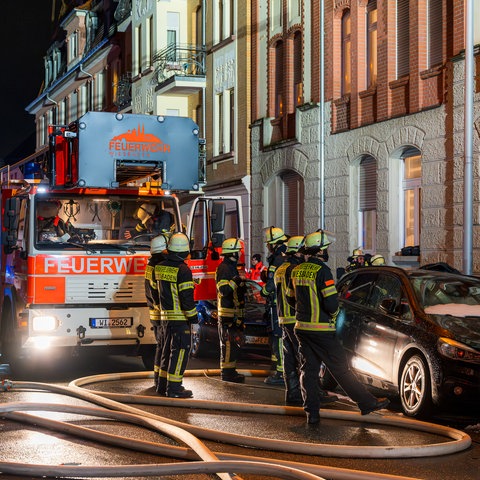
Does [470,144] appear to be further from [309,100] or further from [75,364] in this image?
[309,100]

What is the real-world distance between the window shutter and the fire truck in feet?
31.1

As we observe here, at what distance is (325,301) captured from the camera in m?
9.75

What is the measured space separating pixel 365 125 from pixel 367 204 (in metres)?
1.75

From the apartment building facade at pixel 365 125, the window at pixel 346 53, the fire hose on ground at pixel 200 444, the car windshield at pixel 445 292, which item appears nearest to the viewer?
the fire hose on ground at pixel 200 444

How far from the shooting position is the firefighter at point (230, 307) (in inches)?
511

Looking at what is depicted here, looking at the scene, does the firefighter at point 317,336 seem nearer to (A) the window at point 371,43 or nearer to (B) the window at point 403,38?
(B) the window at point 403,38

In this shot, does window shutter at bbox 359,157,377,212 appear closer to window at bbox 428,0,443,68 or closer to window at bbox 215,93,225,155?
window at bbox 428,0,443,68

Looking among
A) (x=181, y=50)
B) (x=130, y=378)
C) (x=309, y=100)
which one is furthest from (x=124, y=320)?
(x=181, y=50)

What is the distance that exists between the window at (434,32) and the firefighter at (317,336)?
11605 millimetres

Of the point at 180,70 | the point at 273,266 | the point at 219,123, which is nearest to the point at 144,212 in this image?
the point at 273,266

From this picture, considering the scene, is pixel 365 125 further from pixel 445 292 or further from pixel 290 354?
pixel 290 354

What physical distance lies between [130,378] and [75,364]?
259 cm

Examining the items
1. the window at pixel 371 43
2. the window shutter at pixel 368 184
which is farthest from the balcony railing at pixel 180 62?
the window shutter at pixel 368 184

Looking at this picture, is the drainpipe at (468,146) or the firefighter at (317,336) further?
the drainpipe at (468,146)
